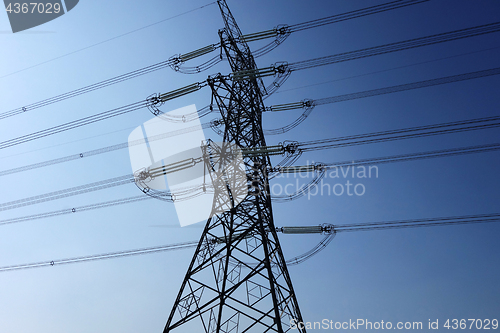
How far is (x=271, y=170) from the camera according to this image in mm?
15508

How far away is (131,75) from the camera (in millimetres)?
19672

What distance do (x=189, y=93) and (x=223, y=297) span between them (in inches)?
405

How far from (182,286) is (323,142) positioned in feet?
28.2

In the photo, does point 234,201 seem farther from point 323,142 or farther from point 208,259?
point 323,142

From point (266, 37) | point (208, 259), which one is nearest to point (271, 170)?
point (208, 259)

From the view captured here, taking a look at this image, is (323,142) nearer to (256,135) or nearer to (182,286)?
(256,135)

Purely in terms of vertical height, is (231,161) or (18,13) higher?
(18,13)

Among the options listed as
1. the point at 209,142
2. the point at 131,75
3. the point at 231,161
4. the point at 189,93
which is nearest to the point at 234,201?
the point at 231,161

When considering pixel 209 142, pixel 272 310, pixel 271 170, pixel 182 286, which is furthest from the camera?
pixel 271 170

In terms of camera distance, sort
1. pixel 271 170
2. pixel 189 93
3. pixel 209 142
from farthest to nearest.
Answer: pixel 189 93 < pixel 271 170 < pixel 209 142

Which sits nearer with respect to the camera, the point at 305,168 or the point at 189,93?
the point at 305,168

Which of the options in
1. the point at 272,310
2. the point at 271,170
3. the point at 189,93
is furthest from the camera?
the point at 189,93

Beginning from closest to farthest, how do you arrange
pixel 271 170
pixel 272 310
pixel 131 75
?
pixel 272 310
pixel 271 170
pixel 131 75

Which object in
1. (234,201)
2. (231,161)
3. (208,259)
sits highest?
(231,161)
